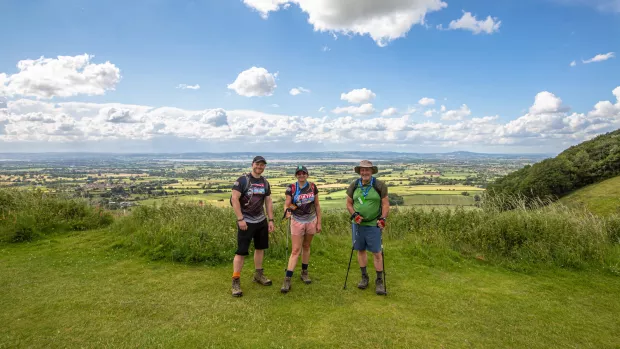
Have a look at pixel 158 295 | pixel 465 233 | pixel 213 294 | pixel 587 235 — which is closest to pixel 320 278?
pixel 213 294

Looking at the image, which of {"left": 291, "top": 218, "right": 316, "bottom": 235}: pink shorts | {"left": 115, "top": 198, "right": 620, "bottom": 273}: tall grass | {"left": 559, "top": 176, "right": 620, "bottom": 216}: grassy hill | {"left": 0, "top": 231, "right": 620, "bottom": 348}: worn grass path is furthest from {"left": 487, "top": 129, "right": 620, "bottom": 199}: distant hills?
{"left": 291, "top": 218, "right": 316, "bottom": 235}: pink shorts

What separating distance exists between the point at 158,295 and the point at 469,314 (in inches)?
197

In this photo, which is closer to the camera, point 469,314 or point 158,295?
point 469,314

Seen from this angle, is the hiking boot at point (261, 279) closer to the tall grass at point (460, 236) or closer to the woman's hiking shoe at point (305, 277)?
the woman's hiking shoe at point (305, 277)

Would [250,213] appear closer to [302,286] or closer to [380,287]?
[302,286]

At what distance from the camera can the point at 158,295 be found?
17.2 ft

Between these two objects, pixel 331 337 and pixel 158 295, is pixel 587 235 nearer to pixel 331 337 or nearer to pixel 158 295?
pixel 331 337

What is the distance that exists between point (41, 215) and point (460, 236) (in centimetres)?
1205

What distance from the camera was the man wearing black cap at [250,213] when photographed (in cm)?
540

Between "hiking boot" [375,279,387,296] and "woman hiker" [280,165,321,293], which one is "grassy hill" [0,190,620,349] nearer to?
"hiking boot" [375,279,387,296]

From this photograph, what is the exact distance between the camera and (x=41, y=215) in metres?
9.23

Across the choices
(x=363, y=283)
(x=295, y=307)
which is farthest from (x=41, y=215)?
(x=363, y=283)

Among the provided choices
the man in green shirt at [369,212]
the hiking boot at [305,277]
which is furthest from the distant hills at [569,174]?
the hiking boot at [305,277]

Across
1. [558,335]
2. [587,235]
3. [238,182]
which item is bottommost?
[558,335]
